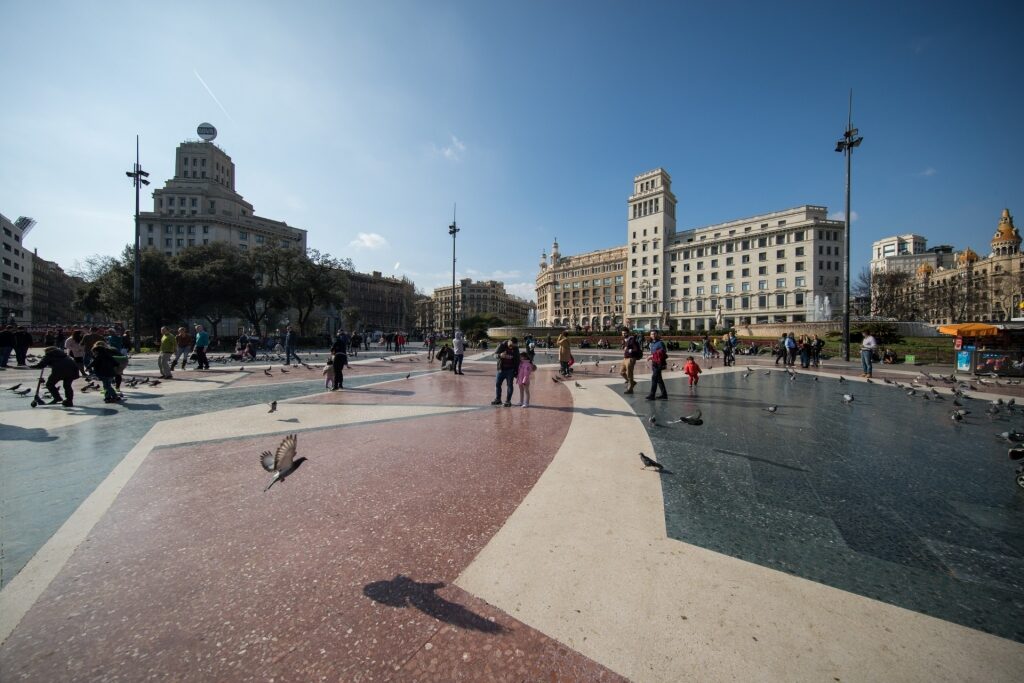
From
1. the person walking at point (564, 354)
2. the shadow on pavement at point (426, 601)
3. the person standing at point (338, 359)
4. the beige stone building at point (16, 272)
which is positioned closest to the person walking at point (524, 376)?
the person walking at point (564, 354)

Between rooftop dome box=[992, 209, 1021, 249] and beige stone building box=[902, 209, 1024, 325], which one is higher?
rooftop dome box=[992, 209, 1021, 249]

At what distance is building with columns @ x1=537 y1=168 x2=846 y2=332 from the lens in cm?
6731

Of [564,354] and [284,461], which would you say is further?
[564,354]

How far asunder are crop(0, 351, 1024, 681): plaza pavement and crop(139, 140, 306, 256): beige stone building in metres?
72.9

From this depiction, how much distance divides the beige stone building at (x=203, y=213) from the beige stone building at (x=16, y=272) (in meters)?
22.1

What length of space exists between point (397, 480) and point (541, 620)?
2573 mm

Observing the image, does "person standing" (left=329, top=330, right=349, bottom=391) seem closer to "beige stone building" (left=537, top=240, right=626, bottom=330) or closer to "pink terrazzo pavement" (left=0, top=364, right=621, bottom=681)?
"pink terrazzo pavement" (left=0, top=364, right=621, bottom=681)

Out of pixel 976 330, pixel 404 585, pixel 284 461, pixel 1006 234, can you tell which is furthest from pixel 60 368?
pixel 1006 234

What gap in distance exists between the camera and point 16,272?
74.9 m

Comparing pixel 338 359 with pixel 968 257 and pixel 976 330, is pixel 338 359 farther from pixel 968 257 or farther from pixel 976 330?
pixel 968 257

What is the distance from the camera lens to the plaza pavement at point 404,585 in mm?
1978

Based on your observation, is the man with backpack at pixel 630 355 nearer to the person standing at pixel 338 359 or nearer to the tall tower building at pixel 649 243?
the person standing at pixel 338 359

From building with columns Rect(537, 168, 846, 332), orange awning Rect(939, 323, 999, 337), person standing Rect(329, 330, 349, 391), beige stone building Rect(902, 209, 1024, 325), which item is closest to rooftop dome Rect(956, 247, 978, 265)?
beige stone building Rect(902, 209, 1024, 325)

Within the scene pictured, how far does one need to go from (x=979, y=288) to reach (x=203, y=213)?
12945 centimetres
